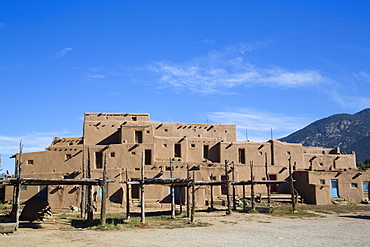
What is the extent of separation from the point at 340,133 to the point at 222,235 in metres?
136

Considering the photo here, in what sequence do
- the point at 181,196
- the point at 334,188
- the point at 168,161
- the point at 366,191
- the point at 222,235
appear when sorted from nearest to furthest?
1. the point at 222,235
2. the point at 181,196
3. the point at 334,188
4. the point at 168,161
5. the point at 366,191

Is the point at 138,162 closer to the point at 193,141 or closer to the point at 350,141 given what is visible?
the point at 193,141

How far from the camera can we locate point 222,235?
19.5 meters

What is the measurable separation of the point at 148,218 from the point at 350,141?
395 feet

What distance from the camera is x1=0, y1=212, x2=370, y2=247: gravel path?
17.2 meters

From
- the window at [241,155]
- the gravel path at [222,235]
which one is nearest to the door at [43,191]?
the gravel path at [222,235]

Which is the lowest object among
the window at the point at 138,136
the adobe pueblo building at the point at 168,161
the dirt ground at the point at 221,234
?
the dirt ground at the point at 221,234

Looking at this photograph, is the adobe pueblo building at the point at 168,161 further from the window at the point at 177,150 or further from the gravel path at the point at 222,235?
the gravel path at the point at 222,235

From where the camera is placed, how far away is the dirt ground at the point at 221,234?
17219mm

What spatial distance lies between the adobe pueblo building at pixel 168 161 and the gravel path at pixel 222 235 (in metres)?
10.6

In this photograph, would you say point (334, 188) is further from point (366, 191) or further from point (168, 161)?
point (168, 161)

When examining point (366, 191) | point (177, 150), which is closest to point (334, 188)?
point (366, 191)

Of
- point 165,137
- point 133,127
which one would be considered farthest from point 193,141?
point 133,127

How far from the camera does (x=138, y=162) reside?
130ft
